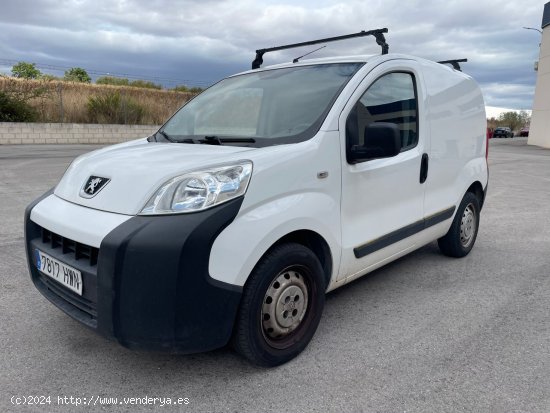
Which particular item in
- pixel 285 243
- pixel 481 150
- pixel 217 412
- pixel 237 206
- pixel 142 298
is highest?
pixel 481 150

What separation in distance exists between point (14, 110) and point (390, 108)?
71.3ft

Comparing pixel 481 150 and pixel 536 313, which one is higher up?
pixel 481 150

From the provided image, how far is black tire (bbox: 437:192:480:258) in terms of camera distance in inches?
175

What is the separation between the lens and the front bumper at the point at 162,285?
6.93 ft

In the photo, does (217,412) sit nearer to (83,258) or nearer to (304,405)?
(304,405)

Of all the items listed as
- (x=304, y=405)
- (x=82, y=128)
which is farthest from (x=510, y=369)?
(x=82, y=128)

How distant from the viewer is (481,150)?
15.4 feet

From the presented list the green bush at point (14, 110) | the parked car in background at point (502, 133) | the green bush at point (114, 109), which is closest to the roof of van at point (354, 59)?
the green bush at point (14, 110)

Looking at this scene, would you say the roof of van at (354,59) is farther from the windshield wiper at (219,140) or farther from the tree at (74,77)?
the tree at (74,77)

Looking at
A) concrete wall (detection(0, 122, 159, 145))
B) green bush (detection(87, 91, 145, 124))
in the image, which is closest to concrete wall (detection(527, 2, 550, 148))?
concrete wall (detection(0, 122, 159, 145))

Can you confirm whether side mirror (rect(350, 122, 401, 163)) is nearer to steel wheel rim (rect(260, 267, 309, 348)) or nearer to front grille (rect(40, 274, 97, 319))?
steel wheel rim (rect(260, 267, 309, 348))

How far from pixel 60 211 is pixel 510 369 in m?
2.65

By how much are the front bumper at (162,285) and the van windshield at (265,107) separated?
0.81 meters

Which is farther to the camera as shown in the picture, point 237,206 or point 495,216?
point 495,216
